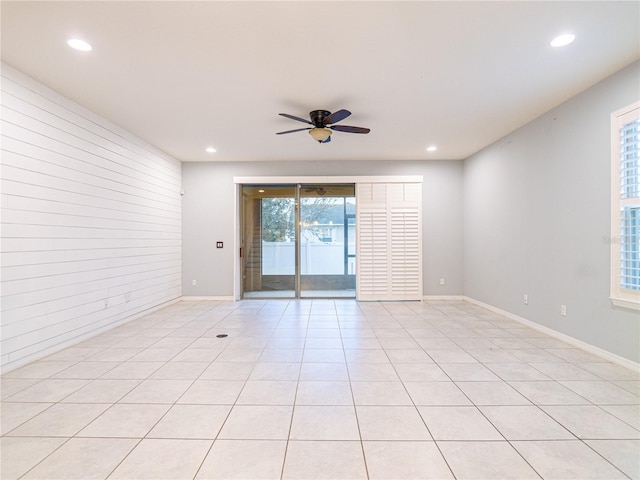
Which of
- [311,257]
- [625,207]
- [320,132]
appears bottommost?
[311,257]

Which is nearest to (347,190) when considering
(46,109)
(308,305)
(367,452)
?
(308,305)

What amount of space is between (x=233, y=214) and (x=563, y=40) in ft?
17.2

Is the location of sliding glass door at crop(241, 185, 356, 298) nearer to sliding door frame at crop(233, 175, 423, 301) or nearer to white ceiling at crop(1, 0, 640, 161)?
sliding door frame at crop(233, 175, 423, 301)

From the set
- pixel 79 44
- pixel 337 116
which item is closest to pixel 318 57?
pixel 337 116

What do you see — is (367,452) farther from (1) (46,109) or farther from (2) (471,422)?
(1) (46,109)

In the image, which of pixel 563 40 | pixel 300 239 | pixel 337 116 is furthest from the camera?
pixel 300 239

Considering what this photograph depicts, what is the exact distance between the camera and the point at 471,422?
196 centimetres

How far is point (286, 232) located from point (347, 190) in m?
1.53

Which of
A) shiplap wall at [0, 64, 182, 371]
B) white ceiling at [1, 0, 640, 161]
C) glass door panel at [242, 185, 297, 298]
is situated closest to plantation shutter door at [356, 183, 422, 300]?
glass door panel at [242, 185, 297, 298]

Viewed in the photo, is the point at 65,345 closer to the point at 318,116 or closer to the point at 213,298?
the point at 213,298

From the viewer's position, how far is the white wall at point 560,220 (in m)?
2.96

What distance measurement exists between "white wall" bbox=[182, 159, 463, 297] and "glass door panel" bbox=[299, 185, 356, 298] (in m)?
0.46

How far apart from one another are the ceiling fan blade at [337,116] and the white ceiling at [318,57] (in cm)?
21

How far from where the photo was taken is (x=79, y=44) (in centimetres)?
246
